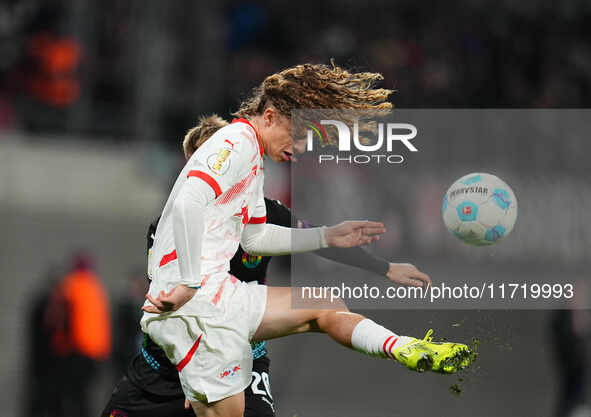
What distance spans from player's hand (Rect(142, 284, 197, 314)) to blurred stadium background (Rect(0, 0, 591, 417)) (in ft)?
18.0

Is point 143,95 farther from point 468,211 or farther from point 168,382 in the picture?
point 468,211

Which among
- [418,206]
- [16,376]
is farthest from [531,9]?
[418,206]

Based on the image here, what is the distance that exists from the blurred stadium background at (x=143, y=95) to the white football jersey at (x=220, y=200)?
5278mm

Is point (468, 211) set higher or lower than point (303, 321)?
higher

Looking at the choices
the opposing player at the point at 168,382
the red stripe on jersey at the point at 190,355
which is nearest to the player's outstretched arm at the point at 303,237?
the opposing player at the point at 168,382

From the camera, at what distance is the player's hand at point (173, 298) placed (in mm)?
3824

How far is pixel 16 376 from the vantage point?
37.9ft

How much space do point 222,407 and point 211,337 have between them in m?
0.30

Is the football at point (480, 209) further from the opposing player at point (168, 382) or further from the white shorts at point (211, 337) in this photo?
the white shorts at point (211, 337)

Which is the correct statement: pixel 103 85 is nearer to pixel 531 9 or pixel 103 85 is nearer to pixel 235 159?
pixel 531 9

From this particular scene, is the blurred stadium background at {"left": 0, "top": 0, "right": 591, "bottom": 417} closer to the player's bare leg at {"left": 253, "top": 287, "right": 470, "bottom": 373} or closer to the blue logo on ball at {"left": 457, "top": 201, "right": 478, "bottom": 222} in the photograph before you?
the blue logo on ball at {"left": 457, "top": 201, "right": 478, "bottom": 222}

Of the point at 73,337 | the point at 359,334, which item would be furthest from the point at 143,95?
the point at 359,334

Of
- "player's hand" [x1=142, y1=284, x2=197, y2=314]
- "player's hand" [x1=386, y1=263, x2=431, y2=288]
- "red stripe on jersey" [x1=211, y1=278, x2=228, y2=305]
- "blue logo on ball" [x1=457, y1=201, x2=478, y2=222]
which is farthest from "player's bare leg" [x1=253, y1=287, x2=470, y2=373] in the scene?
"blue logo on ball" [x1=457, y1=201, x2=478, y2=222]

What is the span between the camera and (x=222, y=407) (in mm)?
4105
